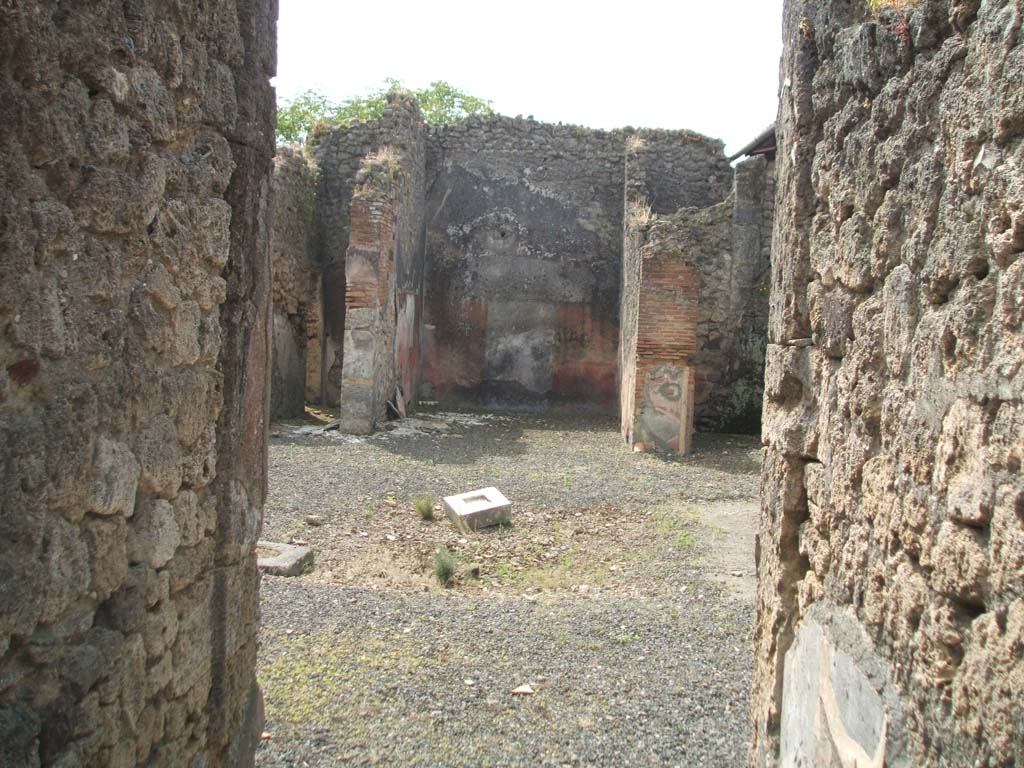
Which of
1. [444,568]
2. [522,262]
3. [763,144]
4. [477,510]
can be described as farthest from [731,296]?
[444,568]

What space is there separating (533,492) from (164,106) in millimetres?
6294

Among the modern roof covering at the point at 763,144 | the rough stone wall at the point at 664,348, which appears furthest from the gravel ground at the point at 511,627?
the modern roof covering at the point at 763,144

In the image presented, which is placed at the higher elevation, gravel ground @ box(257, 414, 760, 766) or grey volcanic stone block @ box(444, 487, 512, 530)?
grey volcanic stone block @ box(444, 487, 512, 530)

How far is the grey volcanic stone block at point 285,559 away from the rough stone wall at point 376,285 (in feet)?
16.8

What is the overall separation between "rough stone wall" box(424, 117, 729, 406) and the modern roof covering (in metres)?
1.17

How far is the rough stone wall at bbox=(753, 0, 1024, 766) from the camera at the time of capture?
1508 mm

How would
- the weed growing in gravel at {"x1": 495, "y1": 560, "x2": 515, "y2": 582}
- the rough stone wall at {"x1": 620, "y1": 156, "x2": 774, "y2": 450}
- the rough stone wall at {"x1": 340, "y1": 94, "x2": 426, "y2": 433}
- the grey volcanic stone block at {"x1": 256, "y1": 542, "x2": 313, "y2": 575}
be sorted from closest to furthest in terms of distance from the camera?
the grey volcanic stone block at {"x1": 256, "y1": 542, "x2": 313, "y2": 575} < the weed growing in gravel at {"x1": 495, "y1": 560, "x2": 515, "y2": 582} < the rough stone wall at {"x1": 340, "y1": 94, "x2": 426, "y2": 433} < the rough stone wall at {"x1": 620, "y1": 156, "x2": 774, "y2": 450}

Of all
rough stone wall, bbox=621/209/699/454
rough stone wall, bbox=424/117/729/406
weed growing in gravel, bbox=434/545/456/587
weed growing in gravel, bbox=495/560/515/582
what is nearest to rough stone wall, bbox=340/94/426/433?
rough stone wall, bbox=424/117/729/406

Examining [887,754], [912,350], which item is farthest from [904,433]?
[887,754]

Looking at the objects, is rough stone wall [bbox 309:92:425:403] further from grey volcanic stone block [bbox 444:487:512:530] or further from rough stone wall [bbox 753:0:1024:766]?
rough stone wall [bbox 753:0:1024:766]

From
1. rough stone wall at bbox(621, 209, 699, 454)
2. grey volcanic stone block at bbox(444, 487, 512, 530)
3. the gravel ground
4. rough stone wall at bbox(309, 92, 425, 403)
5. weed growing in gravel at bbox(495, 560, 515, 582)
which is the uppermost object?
rough stone wall at bbox(309, 92, 425, 403)

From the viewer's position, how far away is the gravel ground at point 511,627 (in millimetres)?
3369

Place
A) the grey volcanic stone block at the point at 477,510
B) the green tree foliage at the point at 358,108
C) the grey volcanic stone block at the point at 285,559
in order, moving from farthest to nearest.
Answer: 1. the green tree foliage at the point at 358,108
2. the grey volcanic stone block at the point at 477,510
3. the grey volcanic stone block at the point at 285,559

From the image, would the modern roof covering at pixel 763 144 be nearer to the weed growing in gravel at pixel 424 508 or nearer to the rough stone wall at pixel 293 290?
→ the rough stone wall at pixel 293 290
